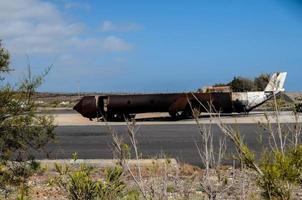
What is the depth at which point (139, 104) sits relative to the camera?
31.2 m

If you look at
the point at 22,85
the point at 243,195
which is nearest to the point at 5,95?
the point at 22,85

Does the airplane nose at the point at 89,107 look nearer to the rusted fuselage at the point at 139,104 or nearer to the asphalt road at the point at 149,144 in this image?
the rusted fuselage at the point at 139,104

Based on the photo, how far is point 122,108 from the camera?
3102 cm

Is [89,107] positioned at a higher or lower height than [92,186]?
higher

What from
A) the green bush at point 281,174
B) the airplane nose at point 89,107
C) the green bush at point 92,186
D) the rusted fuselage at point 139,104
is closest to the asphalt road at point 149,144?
the airplane nose at point 89,107

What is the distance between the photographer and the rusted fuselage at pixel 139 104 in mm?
30625

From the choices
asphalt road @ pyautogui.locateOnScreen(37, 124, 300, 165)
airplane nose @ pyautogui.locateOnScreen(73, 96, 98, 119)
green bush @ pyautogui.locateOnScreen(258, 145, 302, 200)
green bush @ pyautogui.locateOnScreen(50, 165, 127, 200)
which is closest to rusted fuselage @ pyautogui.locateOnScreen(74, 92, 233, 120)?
airplane nose @ pyautogui.locateOnScreen(73, 96, 98, 119)

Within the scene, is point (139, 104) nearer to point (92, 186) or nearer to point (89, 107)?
point (89, 107)

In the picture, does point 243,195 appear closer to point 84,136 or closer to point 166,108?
point 84,136

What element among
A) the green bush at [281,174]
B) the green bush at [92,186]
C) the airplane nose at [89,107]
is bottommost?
the green bush at [92,186]

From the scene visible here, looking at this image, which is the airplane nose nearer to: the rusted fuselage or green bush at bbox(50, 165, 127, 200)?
the rusted fuselage

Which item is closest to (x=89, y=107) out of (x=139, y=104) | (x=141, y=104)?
(x=139, y=104)

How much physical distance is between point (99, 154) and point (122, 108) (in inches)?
605

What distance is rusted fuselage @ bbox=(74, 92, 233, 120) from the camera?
1206 inches
